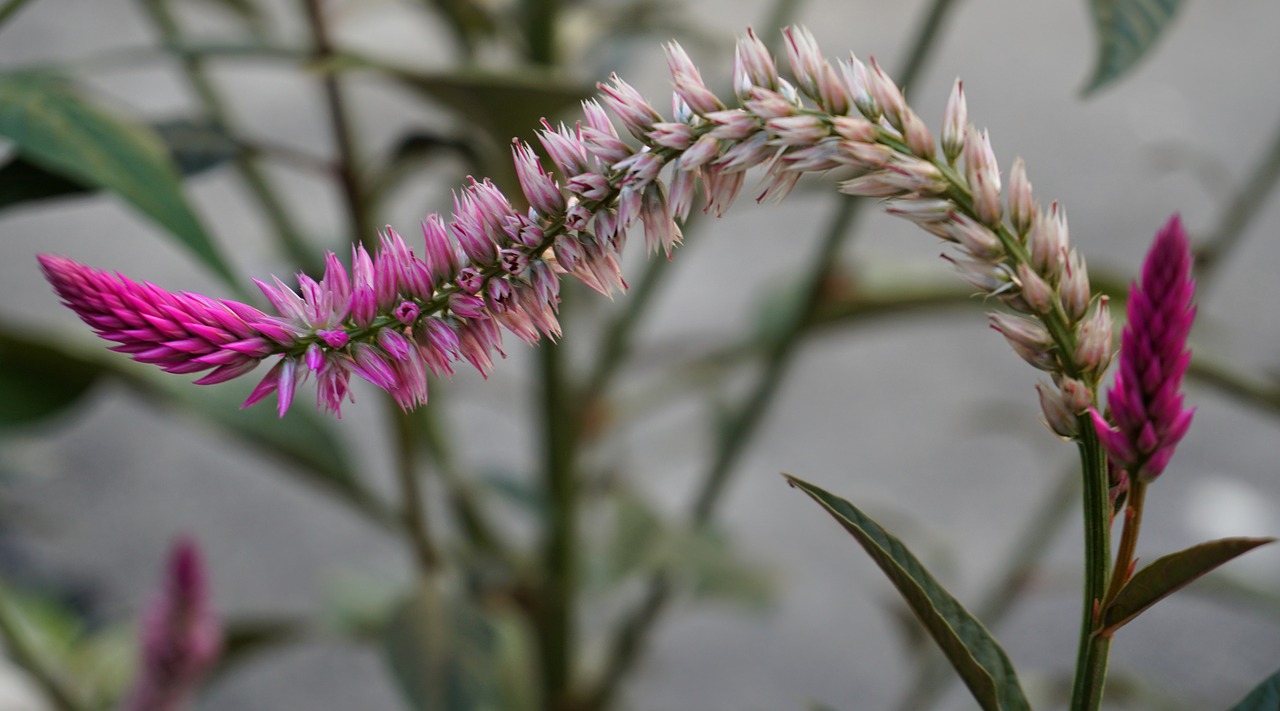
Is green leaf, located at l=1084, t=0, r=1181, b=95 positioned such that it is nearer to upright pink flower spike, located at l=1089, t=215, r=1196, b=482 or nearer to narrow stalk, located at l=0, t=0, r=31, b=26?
upright pink flower spike, located at l=1089, t=215, r=1196, b=482

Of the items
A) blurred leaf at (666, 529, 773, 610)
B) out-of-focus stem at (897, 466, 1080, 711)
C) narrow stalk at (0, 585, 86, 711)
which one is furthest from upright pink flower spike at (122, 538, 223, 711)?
out-of-focus stem at (897, 466, 1080, 711)

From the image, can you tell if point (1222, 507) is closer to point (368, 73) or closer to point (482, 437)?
point (482, 437)

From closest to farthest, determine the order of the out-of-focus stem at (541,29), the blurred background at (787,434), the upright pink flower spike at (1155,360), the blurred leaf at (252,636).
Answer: the upright pink flower spike at (1155,360) → the out-of-focus stem at (541,29) → the blurred leaf at (252,636) → the blurred background at (787,434)

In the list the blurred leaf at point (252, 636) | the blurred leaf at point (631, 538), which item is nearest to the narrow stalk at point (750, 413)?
the blurred leaf at point (631, 538)

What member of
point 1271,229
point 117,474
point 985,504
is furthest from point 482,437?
point 1271,229

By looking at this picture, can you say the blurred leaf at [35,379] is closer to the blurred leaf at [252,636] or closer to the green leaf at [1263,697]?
the blurred leaf at [252,636]
